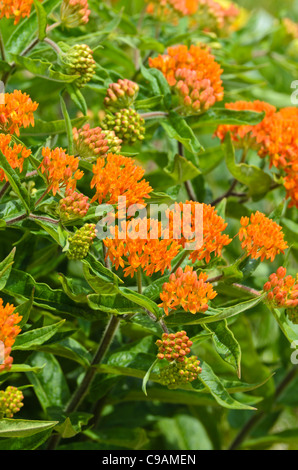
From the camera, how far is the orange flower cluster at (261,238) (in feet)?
5.69

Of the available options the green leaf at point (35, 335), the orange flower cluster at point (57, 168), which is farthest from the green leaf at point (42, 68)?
the green leaf at point (35, 335)

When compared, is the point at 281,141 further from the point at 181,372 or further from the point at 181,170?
the point at 181,372

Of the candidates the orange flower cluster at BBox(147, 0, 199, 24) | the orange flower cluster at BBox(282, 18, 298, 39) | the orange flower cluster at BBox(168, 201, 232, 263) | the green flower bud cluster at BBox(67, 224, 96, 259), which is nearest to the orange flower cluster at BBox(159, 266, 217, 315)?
the orange flower cluster at BBox(168, 201, 232, 263)

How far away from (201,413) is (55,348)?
3.95 feet

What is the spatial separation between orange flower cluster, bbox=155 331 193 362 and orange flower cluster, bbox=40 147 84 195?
491 mm

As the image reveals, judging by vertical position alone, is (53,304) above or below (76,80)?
below

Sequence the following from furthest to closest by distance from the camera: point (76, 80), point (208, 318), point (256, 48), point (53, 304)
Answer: point (256, 48) → point (76, 80) → point (53, 304) → point (208, 318)

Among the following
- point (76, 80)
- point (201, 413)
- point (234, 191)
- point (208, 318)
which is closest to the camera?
point (208, 318)

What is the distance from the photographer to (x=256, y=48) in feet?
12.3

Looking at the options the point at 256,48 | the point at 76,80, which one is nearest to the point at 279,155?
the point at 76,80

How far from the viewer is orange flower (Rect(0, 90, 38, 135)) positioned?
66.8 inches

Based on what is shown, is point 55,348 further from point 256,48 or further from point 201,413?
point 256,48

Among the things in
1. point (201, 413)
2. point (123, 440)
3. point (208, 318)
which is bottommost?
point (201, 413)

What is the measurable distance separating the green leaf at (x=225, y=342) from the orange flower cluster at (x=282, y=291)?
160 mm
